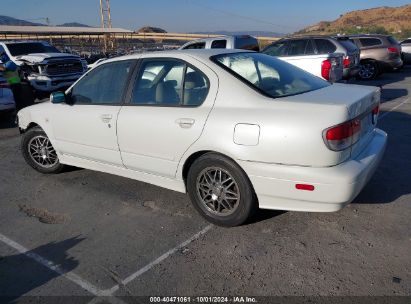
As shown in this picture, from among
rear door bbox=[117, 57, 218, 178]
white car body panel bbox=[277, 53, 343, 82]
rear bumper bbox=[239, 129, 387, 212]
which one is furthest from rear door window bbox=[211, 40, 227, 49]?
rear bumper bbox=[239, 129, 387, 212]

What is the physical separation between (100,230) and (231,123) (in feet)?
5.39

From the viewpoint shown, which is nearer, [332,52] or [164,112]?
[164,112]

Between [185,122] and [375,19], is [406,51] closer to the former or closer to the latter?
[185,122]

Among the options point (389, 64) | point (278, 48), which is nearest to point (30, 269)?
point (278, 48)

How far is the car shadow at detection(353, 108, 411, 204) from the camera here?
4.10m

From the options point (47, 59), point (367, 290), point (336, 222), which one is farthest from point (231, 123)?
point (47, 59)

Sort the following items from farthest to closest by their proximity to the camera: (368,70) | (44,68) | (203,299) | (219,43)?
(368,70)
(219,43)
(44,68)
(203,299)

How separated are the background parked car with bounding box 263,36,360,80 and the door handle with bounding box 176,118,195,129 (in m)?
8.34

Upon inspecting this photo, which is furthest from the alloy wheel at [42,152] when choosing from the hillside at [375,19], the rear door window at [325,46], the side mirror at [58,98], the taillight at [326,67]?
the hillside at [375,19]

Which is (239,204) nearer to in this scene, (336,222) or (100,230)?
(336,222)

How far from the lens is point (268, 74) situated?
12.9ft

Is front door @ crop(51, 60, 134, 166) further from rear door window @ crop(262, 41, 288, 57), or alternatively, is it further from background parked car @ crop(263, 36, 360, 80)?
rear door window @ crop(262, 41, 288, 57)

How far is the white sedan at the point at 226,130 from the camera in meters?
3.09

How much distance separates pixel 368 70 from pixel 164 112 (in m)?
→ 13.0
